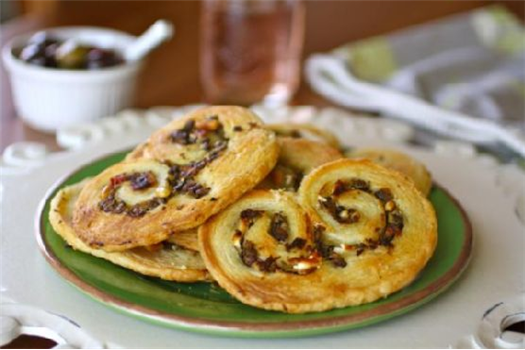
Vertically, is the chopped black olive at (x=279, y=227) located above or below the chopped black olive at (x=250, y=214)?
below

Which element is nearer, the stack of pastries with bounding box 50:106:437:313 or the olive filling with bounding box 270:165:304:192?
the stack of pastries with bounding box 50:106:437:313

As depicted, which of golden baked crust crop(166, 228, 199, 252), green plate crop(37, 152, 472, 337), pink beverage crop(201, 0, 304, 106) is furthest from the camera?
pink beverage crop(201, 0, 304, 106)

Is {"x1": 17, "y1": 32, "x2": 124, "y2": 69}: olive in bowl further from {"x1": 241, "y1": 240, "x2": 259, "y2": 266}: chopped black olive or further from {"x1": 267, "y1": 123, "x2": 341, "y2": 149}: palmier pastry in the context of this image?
{"x1": 241, "y1": 240, "x2": 259, "y2": 266}: chopped black olive

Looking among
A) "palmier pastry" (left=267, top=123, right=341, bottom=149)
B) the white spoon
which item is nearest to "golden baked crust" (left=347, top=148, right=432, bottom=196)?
"palmier pastry" (left=267, top=123, right=341, bottom=149)

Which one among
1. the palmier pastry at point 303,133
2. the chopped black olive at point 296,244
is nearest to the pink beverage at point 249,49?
the palmier pastry at point 303,133

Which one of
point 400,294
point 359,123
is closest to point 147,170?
point 400,294

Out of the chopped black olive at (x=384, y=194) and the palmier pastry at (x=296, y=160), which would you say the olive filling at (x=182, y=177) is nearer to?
the palmier pastry at (x=296, y=160)

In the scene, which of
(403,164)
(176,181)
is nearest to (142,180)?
(176,181)
